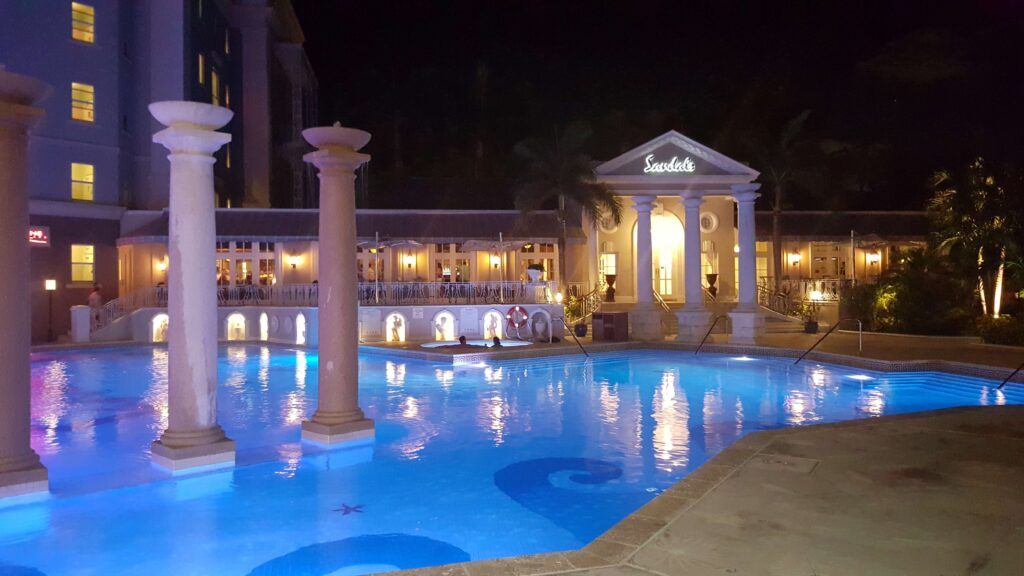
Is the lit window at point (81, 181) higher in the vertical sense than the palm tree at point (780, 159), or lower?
lower

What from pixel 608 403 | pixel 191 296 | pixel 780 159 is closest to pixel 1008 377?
pixel 608 403

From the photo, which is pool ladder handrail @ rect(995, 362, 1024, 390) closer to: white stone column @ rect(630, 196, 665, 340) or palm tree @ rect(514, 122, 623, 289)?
white stone column @ rect(630, 196, 665, 340)

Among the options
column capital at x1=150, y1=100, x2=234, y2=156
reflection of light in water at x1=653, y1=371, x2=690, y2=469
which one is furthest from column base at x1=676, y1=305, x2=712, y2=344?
column capital at x1=150, y1=100, x2=234, y2=156

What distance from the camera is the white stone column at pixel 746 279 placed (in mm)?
22672

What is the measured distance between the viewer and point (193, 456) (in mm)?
8945

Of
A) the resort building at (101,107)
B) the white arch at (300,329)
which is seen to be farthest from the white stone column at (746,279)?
the resort building at (101,107)

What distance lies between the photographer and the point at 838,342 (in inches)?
871

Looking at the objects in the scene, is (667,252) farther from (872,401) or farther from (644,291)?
(872,401)

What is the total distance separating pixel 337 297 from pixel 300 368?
32.3ft

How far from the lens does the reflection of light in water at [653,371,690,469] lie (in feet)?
31.5

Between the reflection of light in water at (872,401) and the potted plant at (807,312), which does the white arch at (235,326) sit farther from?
the reflection of light in water at (872,401)

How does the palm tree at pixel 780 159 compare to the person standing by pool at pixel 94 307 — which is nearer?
the person standing by pool at pixel 94 307

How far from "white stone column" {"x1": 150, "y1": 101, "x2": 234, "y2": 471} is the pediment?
17.9 metres

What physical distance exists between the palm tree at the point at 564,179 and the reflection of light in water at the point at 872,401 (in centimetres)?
1272
